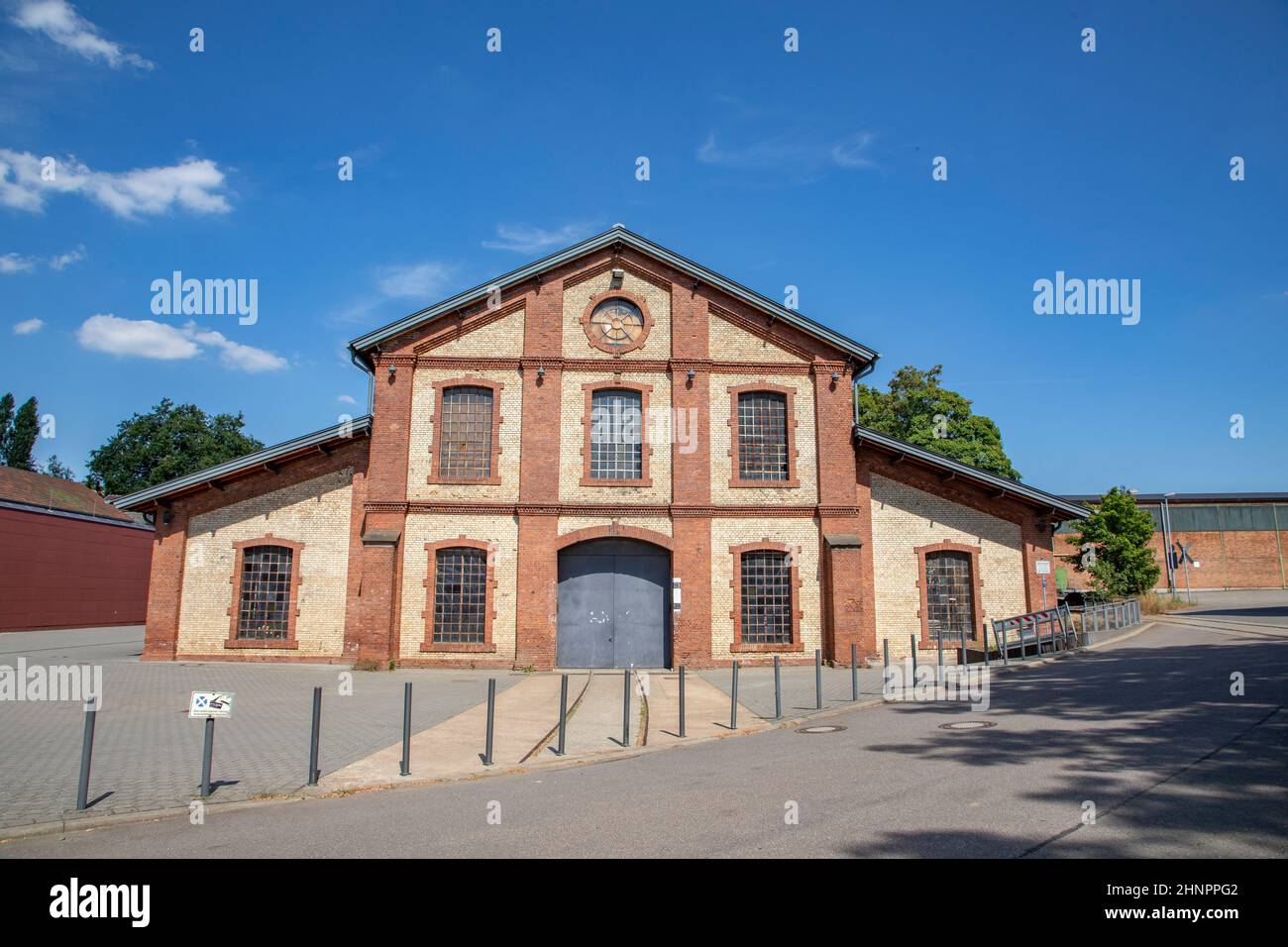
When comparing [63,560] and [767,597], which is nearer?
[767,597]

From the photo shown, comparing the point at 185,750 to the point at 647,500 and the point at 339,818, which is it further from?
the point at 647,500

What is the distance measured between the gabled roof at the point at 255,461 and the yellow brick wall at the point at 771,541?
9534mm

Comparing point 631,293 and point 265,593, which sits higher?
point 631,293

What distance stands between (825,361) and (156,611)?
18.0 meters

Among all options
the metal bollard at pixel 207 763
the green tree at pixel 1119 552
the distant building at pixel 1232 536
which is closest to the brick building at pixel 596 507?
the metal bollard at pixel 207 763

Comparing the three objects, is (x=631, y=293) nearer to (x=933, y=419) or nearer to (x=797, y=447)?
(x=797, y=447)

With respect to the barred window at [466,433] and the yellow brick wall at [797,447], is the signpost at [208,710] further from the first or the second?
the yellow brick wall at [797,447]

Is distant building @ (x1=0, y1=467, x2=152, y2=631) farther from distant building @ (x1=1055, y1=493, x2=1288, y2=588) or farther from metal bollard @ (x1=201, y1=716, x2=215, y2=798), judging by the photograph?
distant building @ (x1=1055, y1=493, x2=1288, y2=588)

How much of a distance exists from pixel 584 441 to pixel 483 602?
4.74 metres

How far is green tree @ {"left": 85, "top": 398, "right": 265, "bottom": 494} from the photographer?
67.4 m

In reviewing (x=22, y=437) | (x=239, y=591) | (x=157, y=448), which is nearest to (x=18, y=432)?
(x=22, y=437)

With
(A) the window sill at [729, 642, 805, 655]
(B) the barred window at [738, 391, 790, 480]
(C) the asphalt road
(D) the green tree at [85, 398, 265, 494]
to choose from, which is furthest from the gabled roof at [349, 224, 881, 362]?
(D) the green tree at [85, 398, 265, 494]

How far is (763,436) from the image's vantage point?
21.5 metres

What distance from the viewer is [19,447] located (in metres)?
75.6
